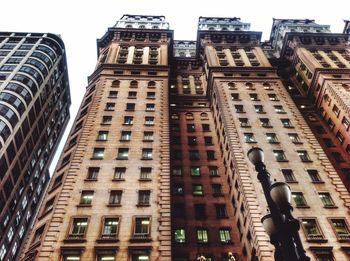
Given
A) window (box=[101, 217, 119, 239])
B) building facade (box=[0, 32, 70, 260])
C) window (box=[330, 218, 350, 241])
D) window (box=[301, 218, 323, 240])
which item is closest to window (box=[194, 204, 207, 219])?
window (box=[101, 217, 119, 239])

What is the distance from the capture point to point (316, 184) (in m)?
36.4

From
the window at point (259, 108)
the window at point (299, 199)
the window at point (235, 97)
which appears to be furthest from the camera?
the window at point (235, 97)

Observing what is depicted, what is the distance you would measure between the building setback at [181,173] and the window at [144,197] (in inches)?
3.8

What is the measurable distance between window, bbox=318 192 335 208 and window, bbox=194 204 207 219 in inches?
486

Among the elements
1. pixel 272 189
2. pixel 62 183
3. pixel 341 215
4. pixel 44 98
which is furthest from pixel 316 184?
pixel 44 98

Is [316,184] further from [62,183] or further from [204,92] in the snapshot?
[204,92]

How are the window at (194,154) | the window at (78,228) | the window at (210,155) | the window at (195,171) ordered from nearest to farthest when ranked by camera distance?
the window at (78,228), the window at (195,171), the window at (194,154), the window at (210,155)

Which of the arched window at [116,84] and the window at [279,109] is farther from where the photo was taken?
the arched window at [116,84]

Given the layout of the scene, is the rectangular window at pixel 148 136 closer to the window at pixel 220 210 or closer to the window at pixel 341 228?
the window at pixel 220 210

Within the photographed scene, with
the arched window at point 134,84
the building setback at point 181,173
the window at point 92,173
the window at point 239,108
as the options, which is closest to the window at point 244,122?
the building setback at point 181,173

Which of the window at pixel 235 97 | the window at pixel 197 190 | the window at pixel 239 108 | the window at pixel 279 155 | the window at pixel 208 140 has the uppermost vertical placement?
the window at pixel 235 97

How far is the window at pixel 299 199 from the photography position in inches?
1329

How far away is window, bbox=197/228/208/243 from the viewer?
36.8 metres

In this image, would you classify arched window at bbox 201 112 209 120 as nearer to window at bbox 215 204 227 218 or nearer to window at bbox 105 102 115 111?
window at bbox 105 102 115 111
